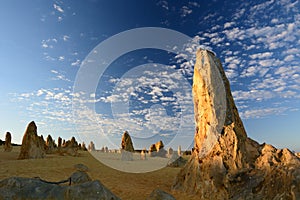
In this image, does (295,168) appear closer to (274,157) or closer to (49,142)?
(274,157)

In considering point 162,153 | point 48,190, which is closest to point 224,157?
point 48,190

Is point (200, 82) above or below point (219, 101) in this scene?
above

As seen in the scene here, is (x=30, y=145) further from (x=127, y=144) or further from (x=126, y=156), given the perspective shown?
(x=127, y=144)

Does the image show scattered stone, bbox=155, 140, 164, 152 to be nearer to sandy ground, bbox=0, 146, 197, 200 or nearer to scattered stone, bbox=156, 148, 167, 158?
scattered stone, bbox=156, 148, 167, 158

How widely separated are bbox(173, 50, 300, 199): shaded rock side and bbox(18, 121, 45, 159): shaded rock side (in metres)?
16.4

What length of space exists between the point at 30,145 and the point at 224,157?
19.4 meters

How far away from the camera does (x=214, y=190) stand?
8.69 metres

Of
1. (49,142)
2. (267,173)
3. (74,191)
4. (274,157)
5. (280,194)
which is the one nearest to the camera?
(74,191)

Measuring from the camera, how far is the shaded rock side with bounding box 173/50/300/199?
6855mm

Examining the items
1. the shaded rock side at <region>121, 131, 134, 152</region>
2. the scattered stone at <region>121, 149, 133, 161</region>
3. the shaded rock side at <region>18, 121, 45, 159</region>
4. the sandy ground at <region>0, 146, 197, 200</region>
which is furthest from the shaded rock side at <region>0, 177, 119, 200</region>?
the shaded rock side at <region>121, 131, 134, 152</region>

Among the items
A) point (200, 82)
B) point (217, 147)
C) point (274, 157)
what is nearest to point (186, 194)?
point (217, 147)

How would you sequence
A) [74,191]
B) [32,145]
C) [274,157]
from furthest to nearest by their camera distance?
[32,145], [274,157], [74,191]

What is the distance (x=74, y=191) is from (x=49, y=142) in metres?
39.2

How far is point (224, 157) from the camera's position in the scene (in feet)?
30.9
